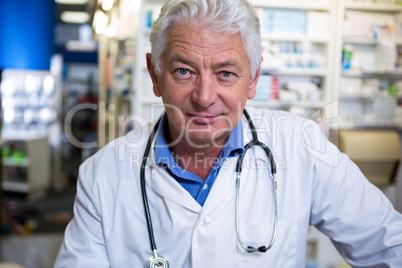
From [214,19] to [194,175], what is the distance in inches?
21.2

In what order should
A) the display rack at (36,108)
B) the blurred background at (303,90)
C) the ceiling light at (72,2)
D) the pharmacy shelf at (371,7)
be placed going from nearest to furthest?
the blurred background at (303,90)
the pharmacy shelf at (371,7)
the display rack at (36,108)
the ceiling light at (72,2)

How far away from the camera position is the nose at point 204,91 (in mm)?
1238

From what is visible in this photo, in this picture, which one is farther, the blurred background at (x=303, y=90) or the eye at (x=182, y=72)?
the blurred background at (x=303, y=90)

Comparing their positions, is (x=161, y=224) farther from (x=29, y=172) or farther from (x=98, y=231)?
(x=29, y=172)

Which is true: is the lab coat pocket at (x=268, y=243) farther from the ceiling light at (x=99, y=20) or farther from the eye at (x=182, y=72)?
the ceiling light at (x=99, y=20)

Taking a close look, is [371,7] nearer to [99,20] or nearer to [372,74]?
[372,74]

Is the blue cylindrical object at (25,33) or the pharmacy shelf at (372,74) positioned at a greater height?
the blue cylindrical object at (25,33)

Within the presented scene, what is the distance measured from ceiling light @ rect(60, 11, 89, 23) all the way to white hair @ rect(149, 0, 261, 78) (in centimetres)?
1309

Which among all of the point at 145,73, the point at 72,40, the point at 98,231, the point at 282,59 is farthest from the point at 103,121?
the point at 72,40

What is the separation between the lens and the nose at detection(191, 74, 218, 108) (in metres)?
1.24

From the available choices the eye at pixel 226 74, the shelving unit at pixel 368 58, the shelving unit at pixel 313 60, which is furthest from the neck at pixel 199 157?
the shelving unit at pixel 368 58

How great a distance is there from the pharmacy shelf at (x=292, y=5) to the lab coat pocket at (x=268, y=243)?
10.4 ft

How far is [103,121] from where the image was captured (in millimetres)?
6262

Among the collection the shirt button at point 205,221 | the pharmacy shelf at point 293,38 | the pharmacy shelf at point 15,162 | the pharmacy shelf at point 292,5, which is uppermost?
the pharmacy shelf at point 292,5
